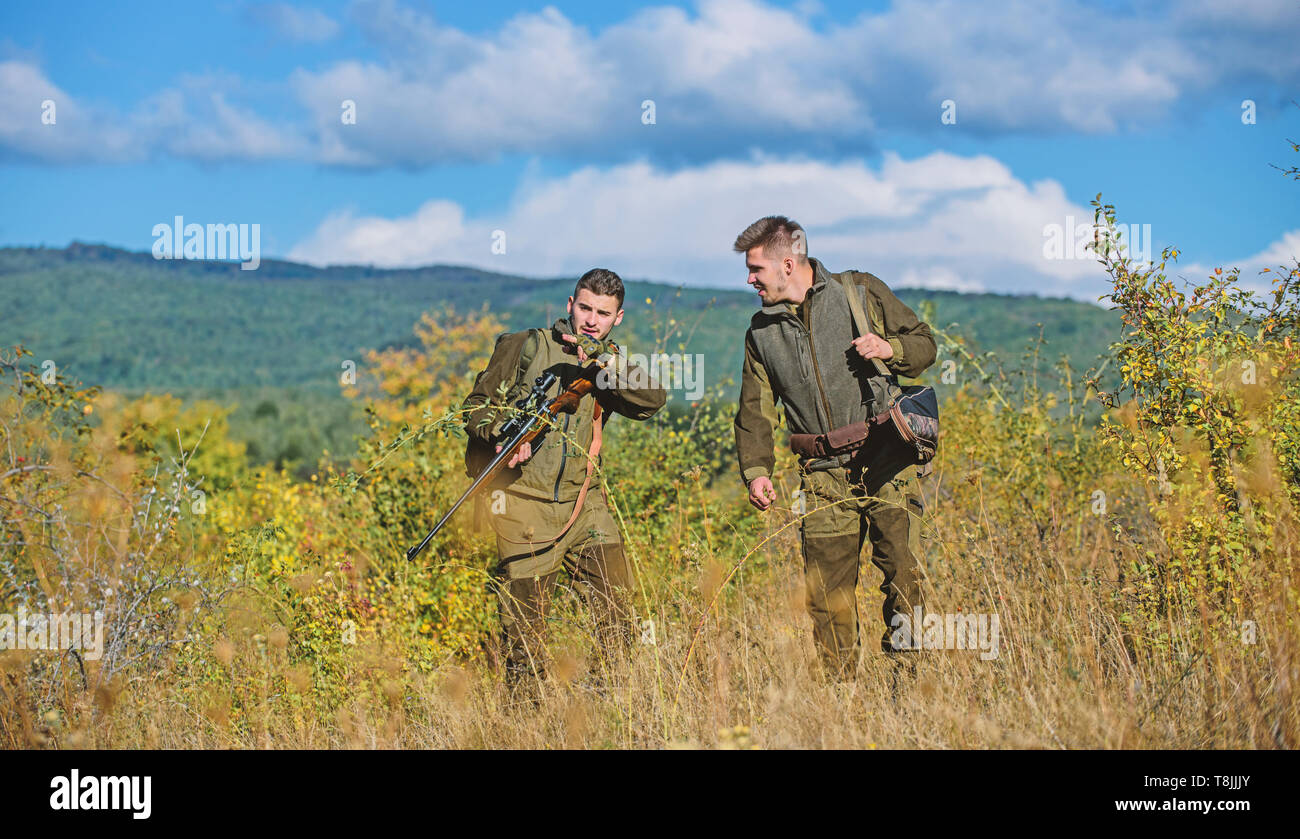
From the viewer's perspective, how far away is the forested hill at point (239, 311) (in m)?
59.3

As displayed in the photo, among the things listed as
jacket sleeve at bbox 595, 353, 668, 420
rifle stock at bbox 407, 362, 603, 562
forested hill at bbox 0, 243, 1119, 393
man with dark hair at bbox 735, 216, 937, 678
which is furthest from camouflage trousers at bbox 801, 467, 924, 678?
forested hill at bbox 0, 243, 1119, 393

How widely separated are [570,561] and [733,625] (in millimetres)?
804

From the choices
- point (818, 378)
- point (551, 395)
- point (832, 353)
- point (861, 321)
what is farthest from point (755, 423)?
point (551, 395)

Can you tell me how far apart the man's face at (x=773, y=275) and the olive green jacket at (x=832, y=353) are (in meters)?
0.05

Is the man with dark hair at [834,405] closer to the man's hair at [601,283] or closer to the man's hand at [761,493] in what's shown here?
the man's hand at [761,493]

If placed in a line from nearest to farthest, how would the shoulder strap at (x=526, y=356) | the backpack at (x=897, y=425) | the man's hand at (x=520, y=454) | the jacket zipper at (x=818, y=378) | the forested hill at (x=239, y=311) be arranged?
the backpack at (x=897, y=425) < the jacket zipper at (x=818, y=378) < the man's hand at (x=520, y=454) < the shoulder strap at (x=526, y=356) < the forested hill at (x=239, y=311)

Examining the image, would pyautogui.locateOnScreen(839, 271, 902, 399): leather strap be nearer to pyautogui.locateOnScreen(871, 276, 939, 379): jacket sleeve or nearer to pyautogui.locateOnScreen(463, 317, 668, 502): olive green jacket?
pyautogui.locateOnScreen(871, 276, 939, 379): jacket sleeve

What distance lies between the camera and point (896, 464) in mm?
4039

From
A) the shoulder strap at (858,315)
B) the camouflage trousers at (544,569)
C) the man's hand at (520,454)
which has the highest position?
the shoulder strap at (858,315)

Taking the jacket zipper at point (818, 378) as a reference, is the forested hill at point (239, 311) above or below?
above

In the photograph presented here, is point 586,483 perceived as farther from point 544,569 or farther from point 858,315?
point 858,315

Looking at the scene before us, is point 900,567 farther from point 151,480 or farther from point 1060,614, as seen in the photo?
point 151,480

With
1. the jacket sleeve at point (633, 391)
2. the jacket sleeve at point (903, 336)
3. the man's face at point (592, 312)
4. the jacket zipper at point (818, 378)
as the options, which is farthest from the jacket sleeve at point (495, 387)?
the jacket sleeve at point (903, 336)
